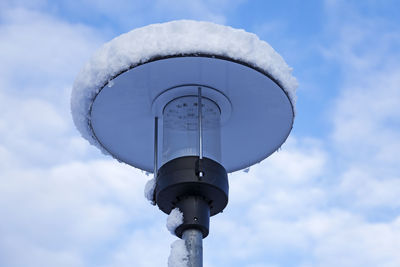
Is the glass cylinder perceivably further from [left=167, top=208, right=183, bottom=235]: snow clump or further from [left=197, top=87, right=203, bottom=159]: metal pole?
[left=167, top=208, right=183, bottom=235]: snow clump

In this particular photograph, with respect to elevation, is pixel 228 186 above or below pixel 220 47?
below

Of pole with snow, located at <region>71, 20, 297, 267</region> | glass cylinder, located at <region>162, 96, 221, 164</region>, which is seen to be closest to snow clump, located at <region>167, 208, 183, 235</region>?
pole with snow, located at <region>71, 20, 297, 267</region>

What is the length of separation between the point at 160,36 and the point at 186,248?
1298 mm

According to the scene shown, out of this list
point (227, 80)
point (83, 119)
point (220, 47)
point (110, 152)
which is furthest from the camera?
point (110, 152)

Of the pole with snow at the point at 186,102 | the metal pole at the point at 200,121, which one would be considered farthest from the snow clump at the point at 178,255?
the metal pole at the point at 200,121

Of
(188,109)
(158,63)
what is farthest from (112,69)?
(188,109)

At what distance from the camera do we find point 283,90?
4348 millimetres

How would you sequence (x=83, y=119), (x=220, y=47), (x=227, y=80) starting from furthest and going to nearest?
1. (x=83, y=119)
2. (x=227, y=80)
3. (x=220, y=47)

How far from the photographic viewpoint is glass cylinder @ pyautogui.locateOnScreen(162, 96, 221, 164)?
4.35 m

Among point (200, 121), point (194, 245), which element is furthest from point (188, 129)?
point (194, 245)

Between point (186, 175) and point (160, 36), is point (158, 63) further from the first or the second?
point (186, 175)

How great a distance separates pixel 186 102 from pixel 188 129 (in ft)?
0.63

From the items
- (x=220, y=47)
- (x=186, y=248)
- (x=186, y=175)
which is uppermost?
(x=220, y=47)

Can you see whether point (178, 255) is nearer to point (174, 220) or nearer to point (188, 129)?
point (174, 220)
